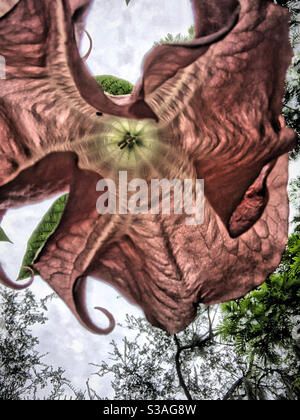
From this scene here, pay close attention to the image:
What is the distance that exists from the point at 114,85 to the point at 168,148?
0.20m

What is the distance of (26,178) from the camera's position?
1.40 ft

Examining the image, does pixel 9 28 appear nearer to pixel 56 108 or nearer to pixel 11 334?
pixel 56 108

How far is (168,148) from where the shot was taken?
1.72 ft

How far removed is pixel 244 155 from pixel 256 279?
0.64 feet

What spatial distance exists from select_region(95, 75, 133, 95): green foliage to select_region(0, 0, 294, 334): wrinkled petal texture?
0.13 metres

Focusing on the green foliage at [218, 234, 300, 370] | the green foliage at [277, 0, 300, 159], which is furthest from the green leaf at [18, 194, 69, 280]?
the green foliage at [277, 0, 300, 159]

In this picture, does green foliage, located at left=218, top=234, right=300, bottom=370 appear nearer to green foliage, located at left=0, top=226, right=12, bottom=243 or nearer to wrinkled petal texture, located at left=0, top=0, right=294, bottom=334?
wrinkled petal texture, located at left=0, top=0, right=294, bottom=334

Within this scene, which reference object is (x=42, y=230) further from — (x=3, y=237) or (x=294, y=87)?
(x=294, y=87)

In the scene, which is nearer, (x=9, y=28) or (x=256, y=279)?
(x=9, y=28)

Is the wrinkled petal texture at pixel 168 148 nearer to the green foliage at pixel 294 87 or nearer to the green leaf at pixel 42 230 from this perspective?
the green leaf at pixel 42 230

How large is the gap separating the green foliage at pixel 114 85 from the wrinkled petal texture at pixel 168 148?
132 millimetres

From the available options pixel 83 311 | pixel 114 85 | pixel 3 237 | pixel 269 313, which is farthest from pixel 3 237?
pixel 269 313
